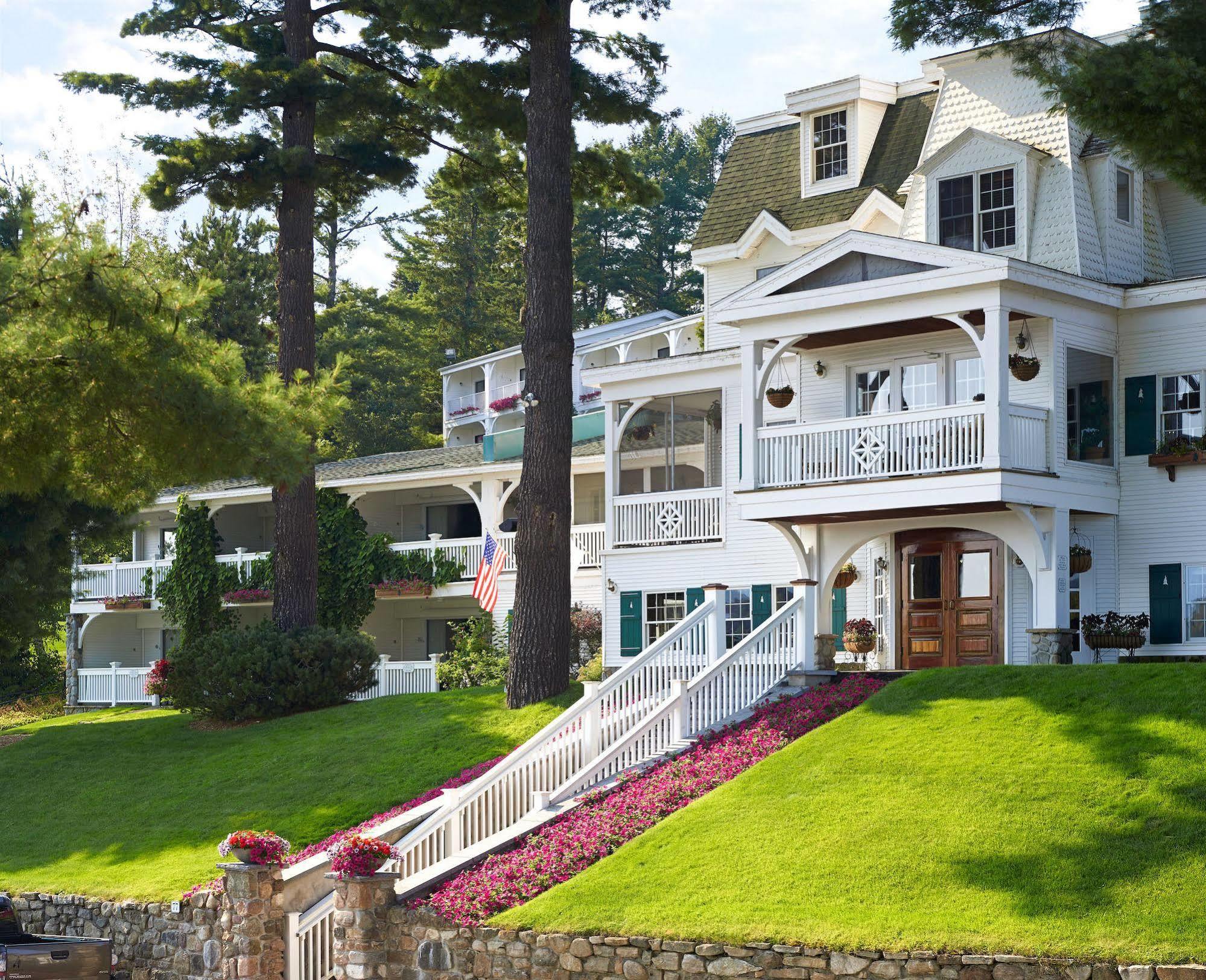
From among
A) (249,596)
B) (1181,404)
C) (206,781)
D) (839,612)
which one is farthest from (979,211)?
(249,596)

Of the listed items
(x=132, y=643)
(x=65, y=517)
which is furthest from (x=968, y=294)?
(x=132, y=643)

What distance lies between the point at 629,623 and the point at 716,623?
20.4 ft

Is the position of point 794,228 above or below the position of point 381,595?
above

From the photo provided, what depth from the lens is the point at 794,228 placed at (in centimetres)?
2827

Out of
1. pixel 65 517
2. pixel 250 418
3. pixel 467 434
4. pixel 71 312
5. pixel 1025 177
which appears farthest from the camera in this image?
pixel 467 434

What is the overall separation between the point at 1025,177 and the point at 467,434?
36546 millimetres

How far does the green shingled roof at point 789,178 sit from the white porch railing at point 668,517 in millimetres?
4896

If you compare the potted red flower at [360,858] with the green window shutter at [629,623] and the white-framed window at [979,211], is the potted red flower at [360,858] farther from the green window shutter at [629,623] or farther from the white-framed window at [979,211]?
the white-framed window at [979,211]

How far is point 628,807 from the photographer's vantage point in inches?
706

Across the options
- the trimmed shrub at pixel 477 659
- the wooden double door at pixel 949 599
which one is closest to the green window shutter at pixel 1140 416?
the wooden double door at pixel 949 599

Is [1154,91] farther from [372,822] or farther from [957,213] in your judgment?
[372,822]

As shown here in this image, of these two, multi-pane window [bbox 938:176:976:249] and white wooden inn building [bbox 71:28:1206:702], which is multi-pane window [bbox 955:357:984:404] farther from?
multi-pane window [bbox 938:176:976:249]

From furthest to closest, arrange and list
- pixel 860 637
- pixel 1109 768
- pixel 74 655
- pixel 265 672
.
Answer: pixel 74 655
pixel 265 672
pixel 860 637
pixel 1109 768

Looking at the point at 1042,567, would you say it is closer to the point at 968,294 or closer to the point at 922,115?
the point at 968,294
